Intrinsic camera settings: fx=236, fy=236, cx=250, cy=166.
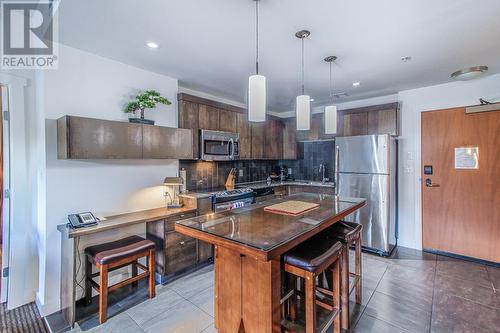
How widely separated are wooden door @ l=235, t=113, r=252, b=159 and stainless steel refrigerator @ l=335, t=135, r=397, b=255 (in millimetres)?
1525

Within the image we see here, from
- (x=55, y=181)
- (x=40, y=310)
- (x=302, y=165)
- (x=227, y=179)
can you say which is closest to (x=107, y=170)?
(x=55, y=181)

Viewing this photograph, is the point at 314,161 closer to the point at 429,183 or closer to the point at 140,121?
the point at 429,183

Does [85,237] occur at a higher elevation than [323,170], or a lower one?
lower

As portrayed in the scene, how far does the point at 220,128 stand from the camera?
375 centimetres

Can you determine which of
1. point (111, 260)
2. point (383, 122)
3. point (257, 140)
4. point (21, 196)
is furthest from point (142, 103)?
point (383, 122)

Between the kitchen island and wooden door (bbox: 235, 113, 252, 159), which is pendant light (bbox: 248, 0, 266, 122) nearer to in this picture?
the kitchen island

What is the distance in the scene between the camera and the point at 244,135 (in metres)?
4.21

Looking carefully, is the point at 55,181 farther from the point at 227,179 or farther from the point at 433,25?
the point at 433,25

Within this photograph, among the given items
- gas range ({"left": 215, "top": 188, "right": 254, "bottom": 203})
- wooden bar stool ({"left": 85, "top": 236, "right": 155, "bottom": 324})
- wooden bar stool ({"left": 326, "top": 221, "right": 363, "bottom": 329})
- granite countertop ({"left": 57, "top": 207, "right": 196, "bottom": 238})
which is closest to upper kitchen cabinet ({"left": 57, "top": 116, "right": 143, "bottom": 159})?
granite countertop ({"left": 57, "top": 207, "right": 196, "bottom": 238})

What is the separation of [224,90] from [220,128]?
2.05 feet

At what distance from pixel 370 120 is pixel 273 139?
178 centimetres

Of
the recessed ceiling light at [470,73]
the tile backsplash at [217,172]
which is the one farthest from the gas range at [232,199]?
the recessed ceiling light at [470,73]

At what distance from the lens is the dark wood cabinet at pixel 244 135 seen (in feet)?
13.5

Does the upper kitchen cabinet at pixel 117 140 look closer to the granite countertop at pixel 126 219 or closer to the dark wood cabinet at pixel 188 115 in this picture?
the dark wood cabinet at pixel 188 115
